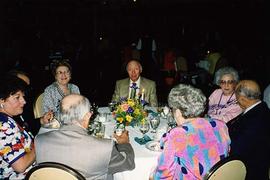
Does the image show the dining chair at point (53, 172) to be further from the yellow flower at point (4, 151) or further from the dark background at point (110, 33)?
the dark background at point (110, 33)

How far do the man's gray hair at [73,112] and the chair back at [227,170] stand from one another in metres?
0.97

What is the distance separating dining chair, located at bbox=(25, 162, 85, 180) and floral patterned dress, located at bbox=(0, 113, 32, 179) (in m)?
0.34

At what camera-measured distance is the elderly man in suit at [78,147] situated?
1891 millimetres

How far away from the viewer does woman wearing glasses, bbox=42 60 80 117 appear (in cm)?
373

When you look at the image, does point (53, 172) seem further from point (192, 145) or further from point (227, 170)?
point (227, 170)

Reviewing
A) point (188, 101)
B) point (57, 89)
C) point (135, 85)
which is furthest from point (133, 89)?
point (188, 101)

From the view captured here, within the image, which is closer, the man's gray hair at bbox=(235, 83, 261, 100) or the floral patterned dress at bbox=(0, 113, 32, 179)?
the floral patterned dress at bbox=(0, 113, 32, 179)

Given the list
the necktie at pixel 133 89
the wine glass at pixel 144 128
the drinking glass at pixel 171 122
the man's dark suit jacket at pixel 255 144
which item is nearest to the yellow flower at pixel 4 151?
the wine glass at pixel 144 128

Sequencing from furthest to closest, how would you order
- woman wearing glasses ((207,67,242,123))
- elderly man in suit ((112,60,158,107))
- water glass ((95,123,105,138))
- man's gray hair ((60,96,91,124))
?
elderly man in suit ((112,60,158,107)), woman wearing glasses ((207,67,242,123)), water glass ((95,123,105,138)), man's gray hair ((60,96,91,124))

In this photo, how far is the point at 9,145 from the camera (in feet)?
7.13

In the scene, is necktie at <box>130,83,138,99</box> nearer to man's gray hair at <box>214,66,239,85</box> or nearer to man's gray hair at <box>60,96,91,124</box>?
man's gray hair at <box>214,66,239,85</box>

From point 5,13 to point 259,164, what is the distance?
860 centimetres

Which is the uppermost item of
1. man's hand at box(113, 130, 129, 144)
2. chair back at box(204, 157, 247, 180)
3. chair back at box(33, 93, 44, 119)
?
chair back at box(33, 93, 44, 119)

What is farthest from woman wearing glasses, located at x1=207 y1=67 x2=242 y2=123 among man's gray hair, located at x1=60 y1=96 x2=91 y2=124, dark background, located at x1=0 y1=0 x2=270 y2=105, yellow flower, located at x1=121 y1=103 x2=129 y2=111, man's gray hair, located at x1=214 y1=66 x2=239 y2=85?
dark background, located at x1=0 y1=0 x2=270 y2=105
